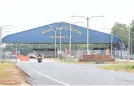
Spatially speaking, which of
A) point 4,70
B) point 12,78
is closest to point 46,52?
point 4,70

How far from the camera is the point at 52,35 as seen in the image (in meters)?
124

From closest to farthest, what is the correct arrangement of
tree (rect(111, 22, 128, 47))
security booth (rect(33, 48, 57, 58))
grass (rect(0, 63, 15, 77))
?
grass (rect(0, 63, 15, 77)), security booth (rect(33, 48, 57, 58)), tree (rect(111, 22, 128, 47))

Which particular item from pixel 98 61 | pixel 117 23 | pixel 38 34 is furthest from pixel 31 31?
pixel 117 23

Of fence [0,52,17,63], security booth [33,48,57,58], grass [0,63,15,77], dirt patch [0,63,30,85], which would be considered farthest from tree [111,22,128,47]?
dirt patch [0,63,30,85]

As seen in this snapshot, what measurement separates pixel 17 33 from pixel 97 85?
96.7 m

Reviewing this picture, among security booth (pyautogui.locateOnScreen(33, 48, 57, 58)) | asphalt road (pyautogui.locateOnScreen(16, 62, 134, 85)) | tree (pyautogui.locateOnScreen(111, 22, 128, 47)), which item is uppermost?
tree (pyautogui.locateOnScreen(111, 22, 128, 47))

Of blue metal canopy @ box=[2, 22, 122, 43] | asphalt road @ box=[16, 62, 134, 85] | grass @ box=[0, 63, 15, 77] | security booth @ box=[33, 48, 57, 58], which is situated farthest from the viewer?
security booth @ box=[33, 48, 57, 58]

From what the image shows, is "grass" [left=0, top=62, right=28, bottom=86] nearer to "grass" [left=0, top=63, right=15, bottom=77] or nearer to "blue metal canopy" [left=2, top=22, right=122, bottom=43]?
"grass" [left=0, top=63, right=15, bottom=77]

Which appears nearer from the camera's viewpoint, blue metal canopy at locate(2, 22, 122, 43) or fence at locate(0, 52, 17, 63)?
fence at locate(0, 52, 17, 63)

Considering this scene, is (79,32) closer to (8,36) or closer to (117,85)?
(8,36)

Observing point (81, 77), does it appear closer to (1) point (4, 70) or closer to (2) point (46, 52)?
(1) point (4, 70)

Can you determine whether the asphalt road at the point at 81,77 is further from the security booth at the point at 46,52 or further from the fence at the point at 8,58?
the security booth at the point at 46,52

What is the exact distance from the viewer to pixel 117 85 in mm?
24797

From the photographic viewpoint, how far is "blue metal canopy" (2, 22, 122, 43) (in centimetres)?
12038
